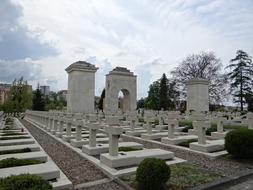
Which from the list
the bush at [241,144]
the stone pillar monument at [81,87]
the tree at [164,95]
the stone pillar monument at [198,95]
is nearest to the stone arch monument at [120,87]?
the stone pillar monument at [81,87]

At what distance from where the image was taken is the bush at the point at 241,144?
7.43 m

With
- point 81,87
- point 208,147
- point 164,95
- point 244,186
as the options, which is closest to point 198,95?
point 81,87

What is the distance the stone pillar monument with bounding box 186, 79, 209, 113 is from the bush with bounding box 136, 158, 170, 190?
88.1 feet

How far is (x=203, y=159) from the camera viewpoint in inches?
312

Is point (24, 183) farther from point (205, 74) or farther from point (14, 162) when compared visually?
point (205, 74)

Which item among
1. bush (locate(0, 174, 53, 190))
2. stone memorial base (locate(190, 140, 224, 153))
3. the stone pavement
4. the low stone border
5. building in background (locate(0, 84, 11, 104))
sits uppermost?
building in background (locate(0, 84, 11, 104))

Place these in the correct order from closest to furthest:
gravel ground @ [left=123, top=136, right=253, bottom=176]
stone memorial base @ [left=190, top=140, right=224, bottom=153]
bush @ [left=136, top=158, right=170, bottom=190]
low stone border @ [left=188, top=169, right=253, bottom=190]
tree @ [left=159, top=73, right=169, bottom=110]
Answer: bush @ [left=136, top=158, right=170, bottom=190] → low stone border @ [left=188, top=169, right=253, bottom=190] → gravel ground @ [left=123, top=136, right=253, bottom=176] → stone memorial base @ [left=190, top=140, right=224, bottom=153] → tree @ [left=159, top=73, right=169, bottom=110]

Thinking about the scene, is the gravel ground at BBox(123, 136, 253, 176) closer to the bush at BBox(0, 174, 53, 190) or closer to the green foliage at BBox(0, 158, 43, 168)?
the bush at BBox(0, 174, 53, 190)

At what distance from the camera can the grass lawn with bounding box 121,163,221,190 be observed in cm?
520

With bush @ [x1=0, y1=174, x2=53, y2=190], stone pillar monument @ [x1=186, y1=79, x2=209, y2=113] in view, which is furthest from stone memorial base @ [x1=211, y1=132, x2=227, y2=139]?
stone pillar monument @ [x1=186, y1=79, x2=209, y2=113]

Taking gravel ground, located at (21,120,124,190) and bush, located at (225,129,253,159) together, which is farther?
bush, located at (225,129,253,159)

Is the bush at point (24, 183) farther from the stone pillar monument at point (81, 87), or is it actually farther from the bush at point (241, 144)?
the stone pillar monument at point (81, 87)

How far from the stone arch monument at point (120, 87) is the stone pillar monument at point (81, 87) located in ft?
11.6

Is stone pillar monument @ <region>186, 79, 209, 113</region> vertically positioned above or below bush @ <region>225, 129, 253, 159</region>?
above
